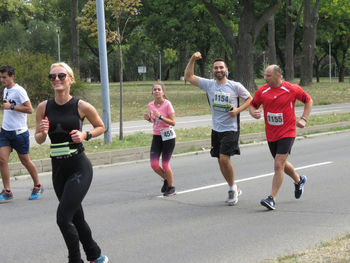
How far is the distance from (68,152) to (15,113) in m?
3.91

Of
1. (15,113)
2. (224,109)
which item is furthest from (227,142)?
(15,113)

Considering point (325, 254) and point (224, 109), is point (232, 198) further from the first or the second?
point (325, 254)

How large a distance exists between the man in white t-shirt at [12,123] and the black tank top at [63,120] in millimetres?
3467

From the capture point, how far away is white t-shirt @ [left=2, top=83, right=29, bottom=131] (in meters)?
8.22

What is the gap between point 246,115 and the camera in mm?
24281

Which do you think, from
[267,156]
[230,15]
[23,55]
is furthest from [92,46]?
[267,156]

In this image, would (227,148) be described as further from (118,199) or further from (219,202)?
(118,199)

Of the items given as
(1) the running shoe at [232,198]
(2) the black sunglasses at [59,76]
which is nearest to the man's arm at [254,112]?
(1) the running shoe at [232,198]

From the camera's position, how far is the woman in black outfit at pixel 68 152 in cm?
467

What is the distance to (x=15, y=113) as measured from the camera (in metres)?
8.38

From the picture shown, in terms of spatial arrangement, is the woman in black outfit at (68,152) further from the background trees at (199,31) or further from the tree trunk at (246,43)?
the tree trunk at (246,43)

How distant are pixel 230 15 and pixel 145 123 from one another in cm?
2990

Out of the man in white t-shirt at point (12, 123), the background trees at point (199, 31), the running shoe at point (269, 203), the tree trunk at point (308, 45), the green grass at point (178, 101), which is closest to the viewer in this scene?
the running shoe at point (269, 203)

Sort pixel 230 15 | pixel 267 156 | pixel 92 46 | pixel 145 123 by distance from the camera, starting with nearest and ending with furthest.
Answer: pixel 267 156 < pixel 145 123 < pixel 230 15 < pixel 92 46
